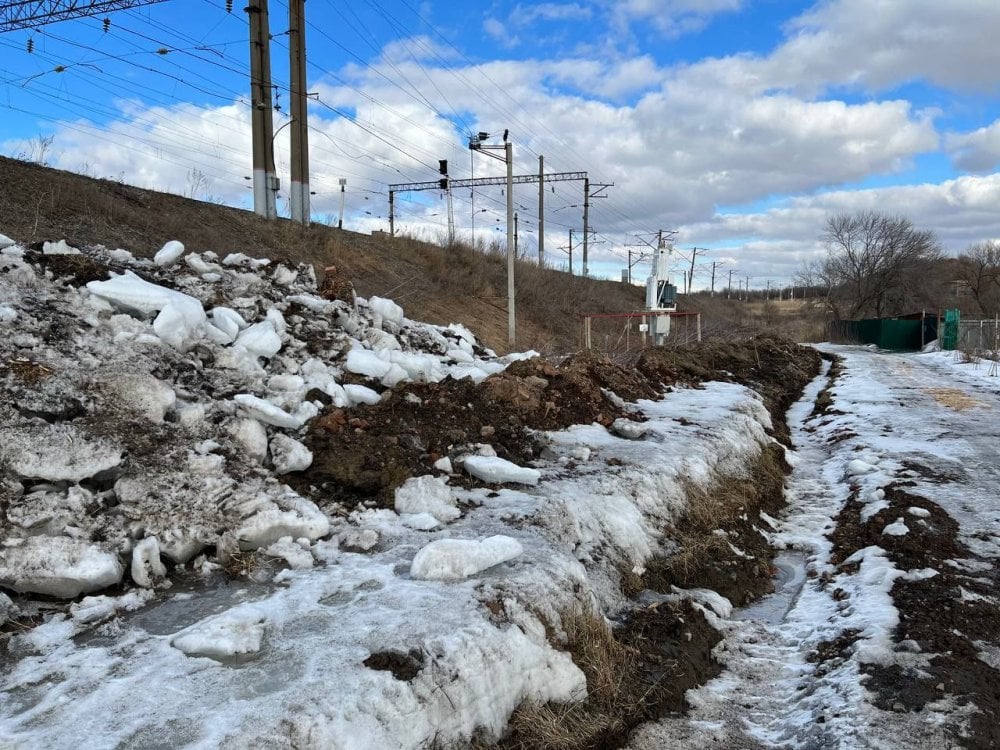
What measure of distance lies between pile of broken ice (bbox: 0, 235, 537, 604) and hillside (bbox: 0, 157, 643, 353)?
5.69 metres

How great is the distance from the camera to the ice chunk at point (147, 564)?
3498mm

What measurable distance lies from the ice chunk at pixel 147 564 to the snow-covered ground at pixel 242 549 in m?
0.01

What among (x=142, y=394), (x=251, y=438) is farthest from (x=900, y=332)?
(x=142, y=394)

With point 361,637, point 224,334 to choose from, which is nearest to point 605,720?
→ point 361,637

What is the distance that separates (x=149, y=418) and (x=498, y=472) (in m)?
2.66

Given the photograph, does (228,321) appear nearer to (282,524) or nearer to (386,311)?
(282,524)

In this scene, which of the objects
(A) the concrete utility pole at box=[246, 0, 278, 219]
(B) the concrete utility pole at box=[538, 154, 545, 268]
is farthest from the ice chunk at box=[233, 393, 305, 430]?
(B) the concrete utility pole at box=[538, 154, 545, 268]

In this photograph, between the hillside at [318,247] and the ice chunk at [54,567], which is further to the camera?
the hillside at [318,247]

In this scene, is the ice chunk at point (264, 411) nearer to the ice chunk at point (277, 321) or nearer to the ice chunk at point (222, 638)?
the ice chunk at point (277, 321)

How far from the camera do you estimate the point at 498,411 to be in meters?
6.82

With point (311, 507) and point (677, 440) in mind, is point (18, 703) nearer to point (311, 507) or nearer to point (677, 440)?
point (311, 507)

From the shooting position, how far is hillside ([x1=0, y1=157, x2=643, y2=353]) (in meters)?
13.0

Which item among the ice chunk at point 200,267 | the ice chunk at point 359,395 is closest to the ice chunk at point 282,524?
the ice chunk at point 359,395

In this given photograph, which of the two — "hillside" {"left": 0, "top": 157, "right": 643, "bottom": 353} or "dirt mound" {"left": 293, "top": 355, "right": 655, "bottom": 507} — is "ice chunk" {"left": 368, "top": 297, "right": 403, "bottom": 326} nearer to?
"dirt mound" {"left": 293, "top": 355, "right": 655, "bottom": 507}
